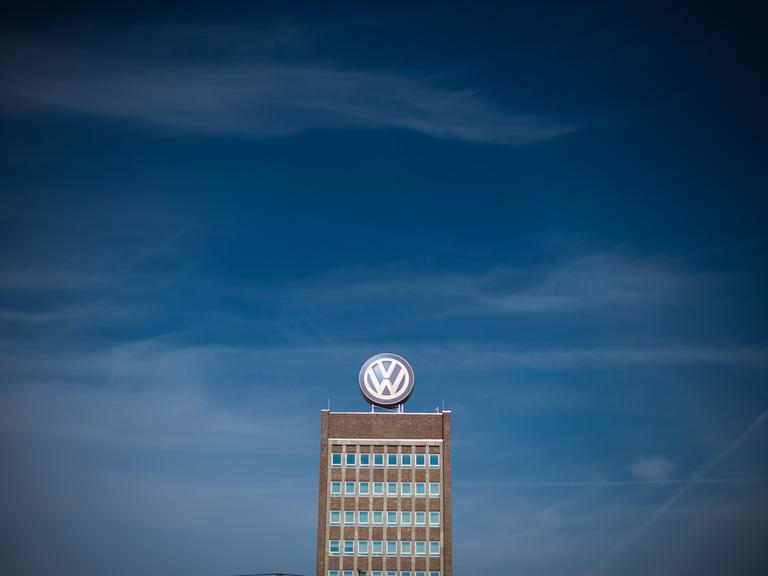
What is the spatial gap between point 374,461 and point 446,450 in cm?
1027

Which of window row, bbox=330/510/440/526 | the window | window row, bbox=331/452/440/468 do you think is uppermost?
window row, bbox=331/452/440/468

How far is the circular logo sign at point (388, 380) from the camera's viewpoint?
429ft

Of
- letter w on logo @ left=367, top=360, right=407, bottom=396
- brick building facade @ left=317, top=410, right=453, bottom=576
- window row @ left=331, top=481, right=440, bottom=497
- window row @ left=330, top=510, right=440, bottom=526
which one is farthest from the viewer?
letter w on logo @ left=367, top=360, right=407, bottom=396

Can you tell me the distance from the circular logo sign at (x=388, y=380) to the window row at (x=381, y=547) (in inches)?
742

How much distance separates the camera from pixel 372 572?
4948 inches

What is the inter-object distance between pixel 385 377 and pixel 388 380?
59 cm

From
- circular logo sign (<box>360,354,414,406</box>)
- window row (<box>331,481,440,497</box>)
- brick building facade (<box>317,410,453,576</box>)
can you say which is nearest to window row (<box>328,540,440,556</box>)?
brick building facade (<box>317,410,453,576</box>)

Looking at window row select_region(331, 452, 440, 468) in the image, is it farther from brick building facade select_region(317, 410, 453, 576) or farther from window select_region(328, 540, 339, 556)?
window select_region(328, 540, 339, 556)

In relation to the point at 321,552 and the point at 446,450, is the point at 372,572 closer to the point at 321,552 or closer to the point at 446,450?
the point at 321,552

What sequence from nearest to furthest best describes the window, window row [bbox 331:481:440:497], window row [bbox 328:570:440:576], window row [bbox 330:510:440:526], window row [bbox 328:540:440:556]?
window row [bbox 328:570:440:576]
the window
window row [bbox 328:540:440:556]
window row [bbox 330:510:440:526]
window row [bbox 331:481:440:497]

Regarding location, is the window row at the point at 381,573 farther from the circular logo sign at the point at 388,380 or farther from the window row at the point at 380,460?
the circular logo sign at the point at 388,380

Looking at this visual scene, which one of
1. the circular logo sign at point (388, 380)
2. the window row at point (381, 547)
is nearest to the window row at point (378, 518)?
the window row at point (381, 547)

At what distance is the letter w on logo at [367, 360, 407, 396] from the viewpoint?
429ft

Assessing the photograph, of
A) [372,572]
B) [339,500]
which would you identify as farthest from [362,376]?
[372,572]
